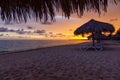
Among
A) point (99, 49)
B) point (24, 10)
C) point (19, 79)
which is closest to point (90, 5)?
point (24, 10)

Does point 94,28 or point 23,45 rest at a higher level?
point 94,28

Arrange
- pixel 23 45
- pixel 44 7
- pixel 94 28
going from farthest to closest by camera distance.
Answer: pixel 23 45, pixel 94 28, pixel 44 7

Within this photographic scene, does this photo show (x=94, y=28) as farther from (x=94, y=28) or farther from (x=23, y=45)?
(x=23, y=45)

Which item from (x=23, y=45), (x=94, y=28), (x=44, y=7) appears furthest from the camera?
(x=23, y=45)

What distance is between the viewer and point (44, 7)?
7.52ft

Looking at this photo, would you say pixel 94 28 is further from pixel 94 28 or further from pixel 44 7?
pixel 44 7

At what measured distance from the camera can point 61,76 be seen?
5.03 metres

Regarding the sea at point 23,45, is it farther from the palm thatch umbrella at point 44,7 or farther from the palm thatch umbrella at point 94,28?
the palm thatch umbrella at point 44,7

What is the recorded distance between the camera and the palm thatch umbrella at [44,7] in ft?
7.19

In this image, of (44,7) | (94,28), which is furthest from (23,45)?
(44,7)

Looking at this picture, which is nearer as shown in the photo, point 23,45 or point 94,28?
point 94,28

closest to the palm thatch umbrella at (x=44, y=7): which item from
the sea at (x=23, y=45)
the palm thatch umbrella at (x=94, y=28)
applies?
the palm thatch umbrella at (x=94, y=28)

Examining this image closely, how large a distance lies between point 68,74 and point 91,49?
327 inches

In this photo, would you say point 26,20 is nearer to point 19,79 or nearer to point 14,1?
point 14,1
